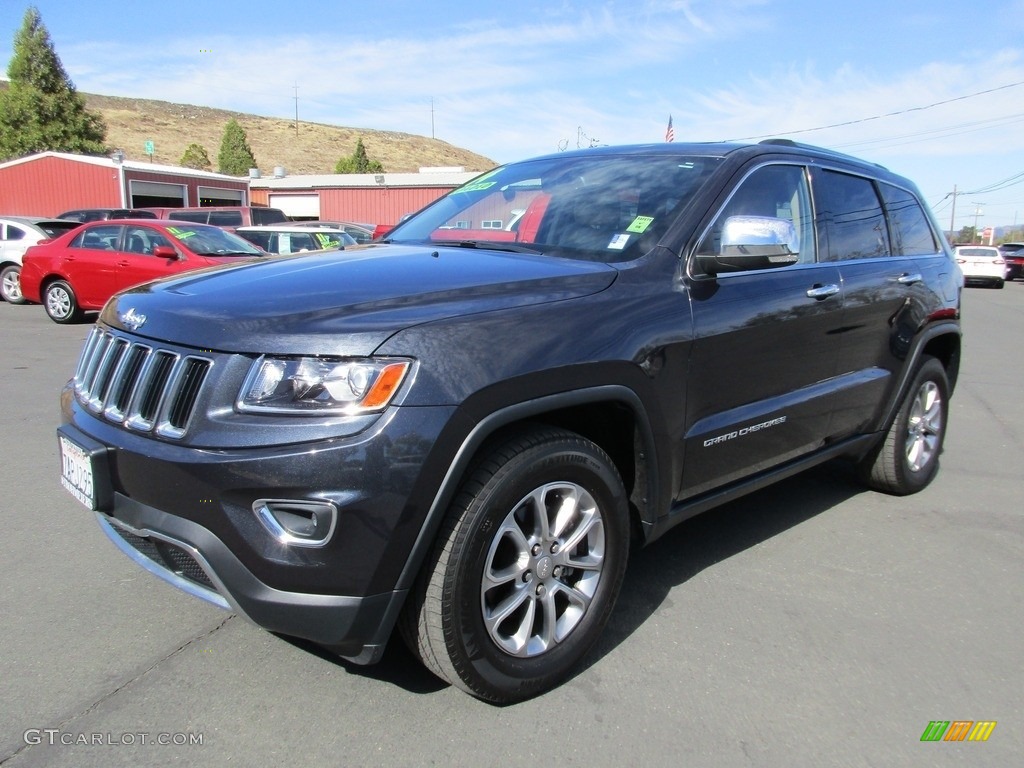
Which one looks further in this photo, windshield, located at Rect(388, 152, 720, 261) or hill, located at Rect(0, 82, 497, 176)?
hill, located at Rect(0, 82, 497, 176)

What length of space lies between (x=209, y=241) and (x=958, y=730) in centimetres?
1127

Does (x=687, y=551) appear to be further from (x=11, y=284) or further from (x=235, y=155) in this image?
(x=235, y=155)

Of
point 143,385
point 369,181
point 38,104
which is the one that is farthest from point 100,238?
point 38,104

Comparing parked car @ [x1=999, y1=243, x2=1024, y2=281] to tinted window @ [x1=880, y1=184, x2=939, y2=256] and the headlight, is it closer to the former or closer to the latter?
tinted window @ [x1=880, y1=184, x2=939, y2=256]

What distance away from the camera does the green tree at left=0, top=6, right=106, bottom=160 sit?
41219 mm

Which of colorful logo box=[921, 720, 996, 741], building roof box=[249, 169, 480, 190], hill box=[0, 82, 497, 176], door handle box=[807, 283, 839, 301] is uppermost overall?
hill box=[0, 82, 497, 176]

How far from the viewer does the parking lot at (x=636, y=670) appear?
2.39m

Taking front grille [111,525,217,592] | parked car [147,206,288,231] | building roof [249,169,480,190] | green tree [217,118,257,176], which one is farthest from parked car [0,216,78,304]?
green tree [217,118,257,176]

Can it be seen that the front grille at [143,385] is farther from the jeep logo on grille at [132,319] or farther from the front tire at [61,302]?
the front tire at [61,302]

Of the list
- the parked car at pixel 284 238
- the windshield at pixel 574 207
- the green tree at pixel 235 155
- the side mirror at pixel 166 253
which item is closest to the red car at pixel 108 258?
the side mirror at pixel 166 253

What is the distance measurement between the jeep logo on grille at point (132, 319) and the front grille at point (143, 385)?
49 millimetres

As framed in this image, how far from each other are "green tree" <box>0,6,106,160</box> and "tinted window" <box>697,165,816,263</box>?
46.4 m

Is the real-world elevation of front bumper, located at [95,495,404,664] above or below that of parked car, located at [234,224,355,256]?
below

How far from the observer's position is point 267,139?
106 meters
